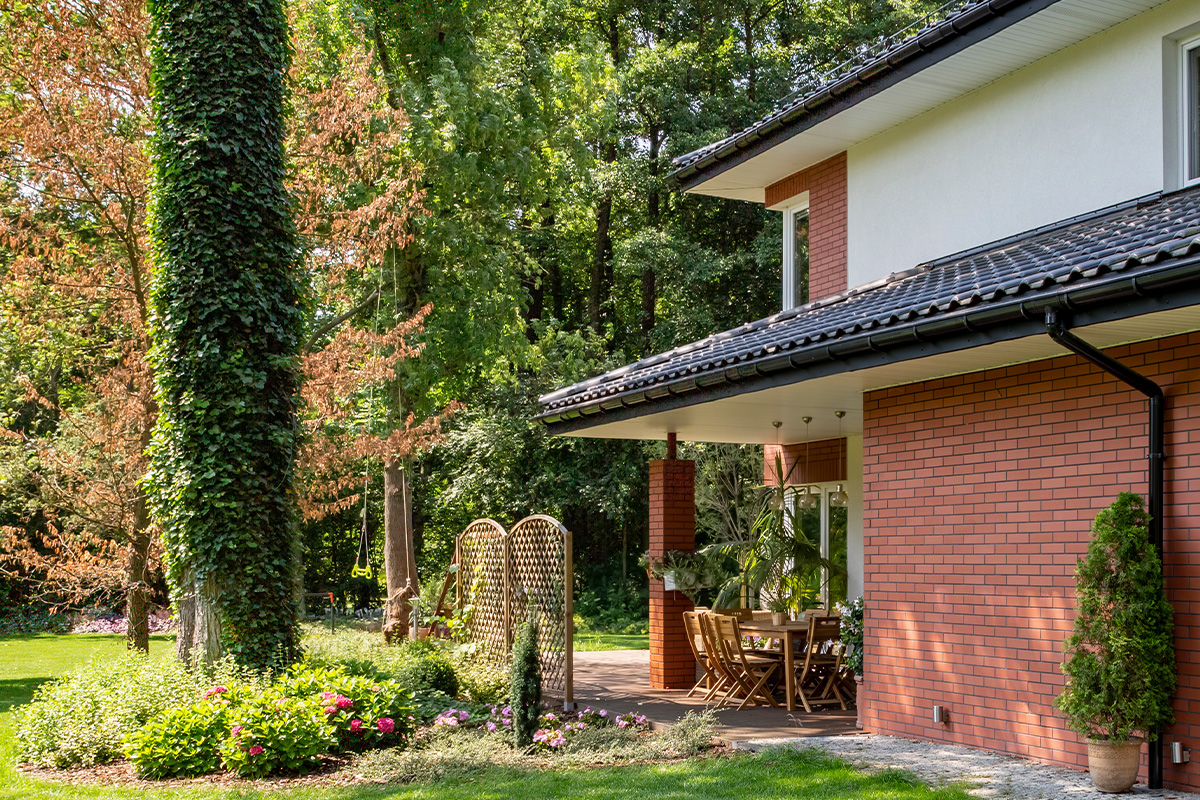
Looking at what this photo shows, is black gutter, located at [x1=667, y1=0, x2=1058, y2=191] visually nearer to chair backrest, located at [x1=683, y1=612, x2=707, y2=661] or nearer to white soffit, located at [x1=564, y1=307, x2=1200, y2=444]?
white soffit, located at [x1=564, y1=307, x2=1200, y2=444]

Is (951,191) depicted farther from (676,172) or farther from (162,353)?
(162,353)

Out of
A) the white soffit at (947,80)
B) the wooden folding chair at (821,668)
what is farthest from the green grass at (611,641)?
the white soffit at (947,80)

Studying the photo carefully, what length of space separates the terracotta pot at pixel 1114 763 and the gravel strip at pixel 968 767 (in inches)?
3.5

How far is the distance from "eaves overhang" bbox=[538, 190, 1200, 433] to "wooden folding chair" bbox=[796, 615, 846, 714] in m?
2.69

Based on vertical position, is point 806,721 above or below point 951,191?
below

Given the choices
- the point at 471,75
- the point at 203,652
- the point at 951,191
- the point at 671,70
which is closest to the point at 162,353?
the point at 203,652

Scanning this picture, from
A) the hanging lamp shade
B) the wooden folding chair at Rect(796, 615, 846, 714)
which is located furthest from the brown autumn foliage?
the hanging lamp shade

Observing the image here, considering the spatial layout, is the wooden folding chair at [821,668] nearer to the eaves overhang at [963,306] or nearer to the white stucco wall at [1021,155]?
the eaves overhang at [963,306]

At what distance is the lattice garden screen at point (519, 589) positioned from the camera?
34.3 ft

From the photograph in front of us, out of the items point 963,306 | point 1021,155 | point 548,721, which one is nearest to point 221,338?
point 548,721

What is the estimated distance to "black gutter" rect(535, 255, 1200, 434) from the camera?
18.0 ft

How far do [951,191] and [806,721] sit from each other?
543 centimetres

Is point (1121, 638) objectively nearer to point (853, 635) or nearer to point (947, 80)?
point (853, 635)

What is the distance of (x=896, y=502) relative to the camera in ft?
28.5
